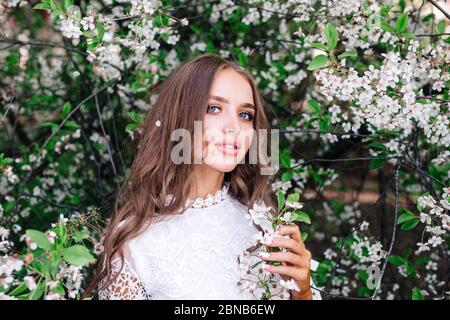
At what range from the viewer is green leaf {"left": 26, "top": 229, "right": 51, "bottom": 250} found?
1.26 meters

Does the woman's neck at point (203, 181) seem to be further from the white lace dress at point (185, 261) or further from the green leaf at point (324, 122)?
the green leaf at point (324, 122)

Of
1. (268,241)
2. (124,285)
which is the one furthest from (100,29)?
(268,241)

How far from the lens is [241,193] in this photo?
2020 millimetres

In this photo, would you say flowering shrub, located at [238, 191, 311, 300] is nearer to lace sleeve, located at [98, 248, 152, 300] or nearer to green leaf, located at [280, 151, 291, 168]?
lace sleeve, located at [98, 248, 152, 300]

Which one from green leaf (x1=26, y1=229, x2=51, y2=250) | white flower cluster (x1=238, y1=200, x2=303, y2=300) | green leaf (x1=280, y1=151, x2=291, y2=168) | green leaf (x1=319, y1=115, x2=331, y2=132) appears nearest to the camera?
green leaf (x1=26, y1=229, x2=51, y2=250)

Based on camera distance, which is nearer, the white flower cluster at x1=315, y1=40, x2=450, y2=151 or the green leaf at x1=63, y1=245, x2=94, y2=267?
the green leaf at x1=63, y1=245, x2=94, y2=267

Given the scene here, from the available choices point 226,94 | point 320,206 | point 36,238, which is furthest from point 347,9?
point 320,206

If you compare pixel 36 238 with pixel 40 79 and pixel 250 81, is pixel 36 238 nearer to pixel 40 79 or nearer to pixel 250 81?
pixel 250 81

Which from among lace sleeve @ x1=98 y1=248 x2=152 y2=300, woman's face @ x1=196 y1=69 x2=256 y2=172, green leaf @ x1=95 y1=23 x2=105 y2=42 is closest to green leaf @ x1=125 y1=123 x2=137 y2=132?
green leaf @ x1=95 y1=23 x2=105 y2=42

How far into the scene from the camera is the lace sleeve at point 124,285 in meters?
1.67

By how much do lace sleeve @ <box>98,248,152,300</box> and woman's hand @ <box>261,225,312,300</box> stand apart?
0.45 m

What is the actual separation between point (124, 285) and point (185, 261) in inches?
7.8

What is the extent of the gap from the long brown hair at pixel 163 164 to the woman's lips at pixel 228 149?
0.36ft

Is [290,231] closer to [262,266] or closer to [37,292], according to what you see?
[262,266]
